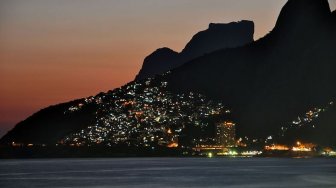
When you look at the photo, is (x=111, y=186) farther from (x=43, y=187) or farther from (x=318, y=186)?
(x=318, y=186)

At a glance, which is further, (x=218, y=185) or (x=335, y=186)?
(x=218, y=185)

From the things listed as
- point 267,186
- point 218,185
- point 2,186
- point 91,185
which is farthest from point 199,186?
point 2,186

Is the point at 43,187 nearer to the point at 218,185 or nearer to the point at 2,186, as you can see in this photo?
the point at 2,186

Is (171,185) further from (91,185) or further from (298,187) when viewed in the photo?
(298,187)

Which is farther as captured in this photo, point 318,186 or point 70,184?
point 70,184

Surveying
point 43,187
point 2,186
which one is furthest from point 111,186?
point 2,186

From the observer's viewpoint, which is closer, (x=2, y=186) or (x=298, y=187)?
(x=298, y=187)

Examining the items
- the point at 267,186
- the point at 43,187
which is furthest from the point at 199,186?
the point at 43,187
